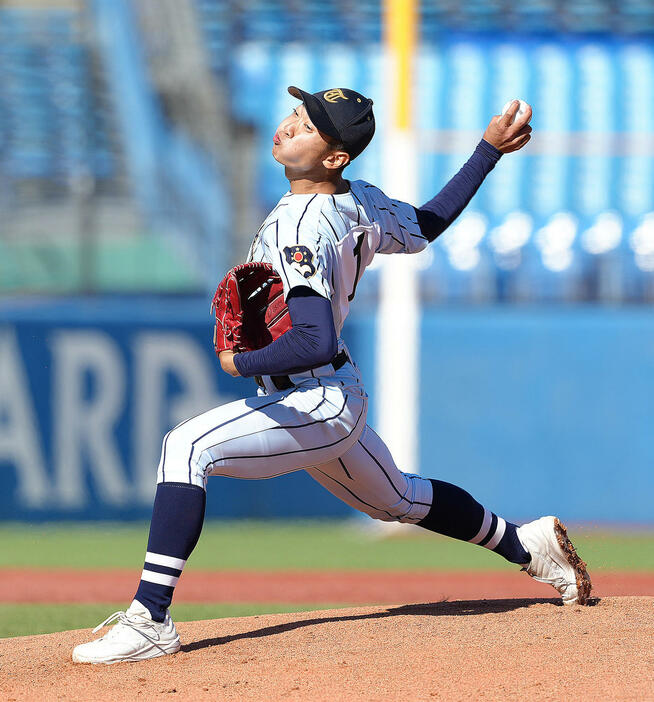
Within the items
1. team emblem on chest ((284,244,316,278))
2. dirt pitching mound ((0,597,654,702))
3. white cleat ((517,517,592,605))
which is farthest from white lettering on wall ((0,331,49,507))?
team emblem on chest ((284,244,316,278))

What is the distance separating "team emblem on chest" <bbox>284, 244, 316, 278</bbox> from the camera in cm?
338

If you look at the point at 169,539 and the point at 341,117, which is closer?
the point at 169,539

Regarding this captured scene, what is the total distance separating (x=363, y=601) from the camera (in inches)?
227

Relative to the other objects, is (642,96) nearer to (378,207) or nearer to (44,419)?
(44,419)

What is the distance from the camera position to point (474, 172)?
13.6ft

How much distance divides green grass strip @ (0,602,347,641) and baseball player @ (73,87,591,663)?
146 cm

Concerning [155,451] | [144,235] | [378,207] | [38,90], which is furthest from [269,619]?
[38,90]

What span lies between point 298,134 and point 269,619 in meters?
1.69

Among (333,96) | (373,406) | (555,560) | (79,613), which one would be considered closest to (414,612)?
(555,560)

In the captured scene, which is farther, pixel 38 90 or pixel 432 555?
pixel 38 90

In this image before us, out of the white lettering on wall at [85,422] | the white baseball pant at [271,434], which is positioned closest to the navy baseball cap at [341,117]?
the white baseball pant at [271,434]

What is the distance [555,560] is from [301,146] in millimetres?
1694

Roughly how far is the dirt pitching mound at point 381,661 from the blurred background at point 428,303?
18.0 ft

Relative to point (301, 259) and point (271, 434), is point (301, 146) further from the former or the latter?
point (271, 434)
